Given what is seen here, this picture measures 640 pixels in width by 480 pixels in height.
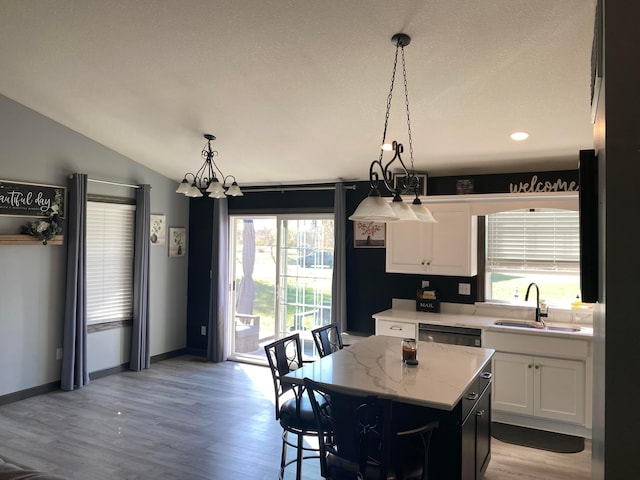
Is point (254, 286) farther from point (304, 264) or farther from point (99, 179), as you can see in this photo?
point (99, 179)

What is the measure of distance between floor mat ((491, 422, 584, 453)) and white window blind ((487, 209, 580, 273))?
1545 millimetres

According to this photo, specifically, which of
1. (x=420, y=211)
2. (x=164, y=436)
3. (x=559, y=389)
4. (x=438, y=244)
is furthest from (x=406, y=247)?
(x=164, y=436)

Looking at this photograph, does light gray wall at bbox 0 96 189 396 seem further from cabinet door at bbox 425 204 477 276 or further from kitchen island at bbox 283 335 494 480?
cabinet door at bbox 425 204 477 276

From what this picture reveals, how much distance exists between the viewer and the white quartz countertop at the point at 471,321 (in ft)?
12.6

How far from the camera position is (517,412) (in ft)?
13.2

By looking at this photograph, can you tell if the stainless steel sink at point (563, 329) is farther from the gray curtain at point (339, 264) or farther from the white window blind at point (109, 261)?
the white window blind at point (109, 261)

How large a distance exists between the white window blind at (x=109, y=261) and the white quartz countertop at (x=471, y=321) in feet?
10.4

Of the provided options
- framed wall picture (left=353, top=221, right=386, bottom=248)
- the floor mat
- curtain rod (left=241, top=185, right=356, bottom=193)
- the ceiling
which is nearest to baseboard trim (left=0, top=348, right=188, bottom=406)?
curtain rod (left=241, top=185, right=356, bottom=193)

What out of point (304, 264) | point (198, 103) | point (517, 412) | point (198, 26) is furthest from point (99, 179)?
point (517, 412)

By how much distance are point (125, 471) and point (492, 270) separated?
3.83m

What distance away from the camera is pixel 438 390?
7.42 feet

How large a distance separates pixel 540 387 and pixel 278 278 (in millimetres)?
3349

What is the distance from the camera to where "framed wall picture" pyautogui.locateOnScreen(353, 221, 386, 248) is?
5.29m

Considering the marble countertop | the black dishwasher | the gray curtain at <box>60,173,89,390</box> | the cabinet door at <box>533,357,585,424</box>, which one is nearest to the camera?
the marble countertop
